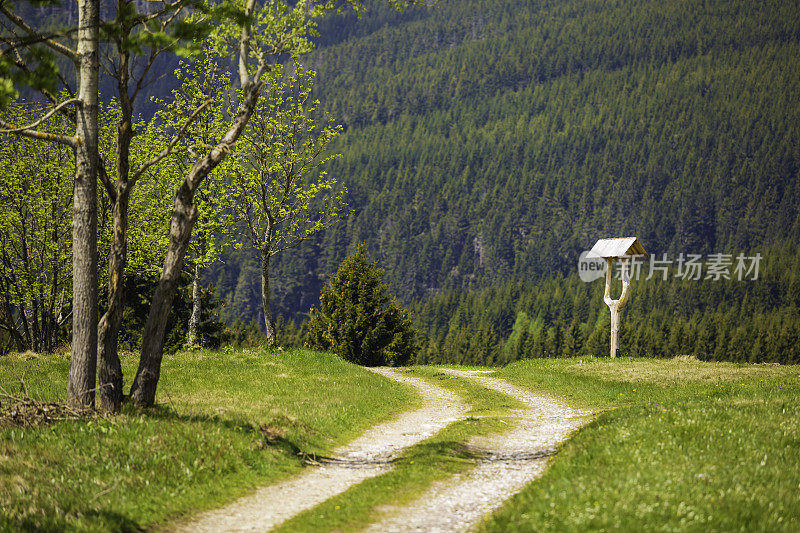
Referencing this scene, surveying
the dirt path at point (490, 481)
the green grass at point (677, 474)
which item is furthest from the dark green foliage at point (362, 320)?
the green grass at point (677, 474)

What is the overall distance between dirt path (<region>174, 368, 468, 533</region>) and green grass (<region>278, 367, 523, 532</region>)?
15.6 inches

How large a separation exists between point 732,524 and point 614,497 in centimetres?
159

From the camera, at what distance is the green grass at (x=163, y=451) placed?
32.5ft

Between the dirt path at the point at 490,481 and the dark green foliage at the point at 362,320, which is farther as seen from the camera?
the dark green foliage at the point at 362,320

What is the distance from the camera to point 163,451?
1234cm

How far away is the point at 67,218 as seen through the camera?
3550 cm

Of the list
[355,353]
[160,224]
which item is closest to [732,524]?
[160,224]

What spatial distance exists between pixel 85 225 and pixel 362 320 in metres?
35.2

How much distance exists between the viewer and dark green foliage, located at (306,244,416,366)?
161 feet

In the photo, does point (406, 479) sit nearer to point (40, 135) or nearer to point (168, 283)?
point (168, 283)

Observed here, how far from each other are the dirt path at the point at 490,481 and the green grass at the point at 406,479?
0.31 m

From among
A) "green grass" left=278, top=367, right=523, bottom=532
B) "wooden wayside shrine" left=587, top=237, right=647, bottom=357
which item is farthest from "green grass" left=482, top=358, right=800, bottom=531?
"wooden wayside shrine" left=587, top=237, right=647, bottom=357

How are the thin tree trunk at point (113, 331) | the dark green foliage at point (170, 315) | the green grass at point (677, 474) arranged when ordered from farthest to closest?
the dark green foliage at point (170, 315)
the thin tree trunk at point (113, 331)
the green grass at point (677, 474)

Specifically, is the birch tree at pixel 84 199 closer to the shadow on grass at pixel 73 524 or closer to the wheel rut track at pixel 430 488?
the shadow on grass at pixel 73 524
